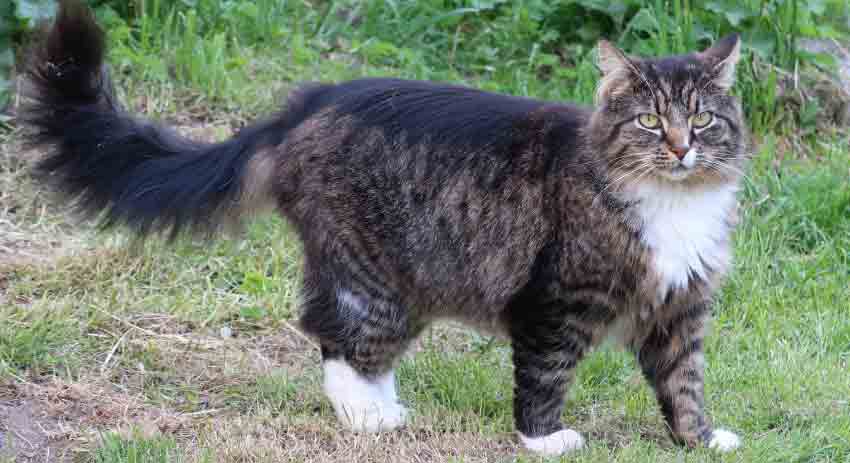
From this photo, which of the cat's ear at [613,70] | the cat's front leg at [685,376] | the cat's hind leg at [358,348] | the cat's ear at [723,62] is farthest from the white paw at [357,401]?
Result: the cat's ear at [723,62]

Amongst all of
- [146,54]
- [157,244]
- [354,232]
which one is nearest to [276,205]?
[354,232]

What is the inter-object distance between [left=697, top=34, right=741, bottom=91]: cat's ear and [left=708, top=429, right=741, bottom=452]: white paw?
127 cm

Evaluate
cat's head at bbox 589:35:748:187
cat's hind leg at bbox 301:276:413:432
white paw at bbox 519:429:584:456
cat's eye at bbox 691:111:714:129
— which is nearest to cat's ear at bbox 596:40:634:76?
cat's head at bbox 589:35:748:187

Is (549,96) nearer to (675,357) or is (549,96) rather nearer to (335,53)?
(335,53)

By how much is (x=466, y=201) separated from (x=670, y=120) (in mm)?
817

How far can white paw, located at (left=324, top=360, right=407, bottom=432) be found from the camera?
4535 mm

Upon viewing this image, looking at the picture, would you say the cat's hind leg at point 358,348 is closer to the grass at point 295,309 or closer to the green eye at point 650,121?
the grass at point 295,309

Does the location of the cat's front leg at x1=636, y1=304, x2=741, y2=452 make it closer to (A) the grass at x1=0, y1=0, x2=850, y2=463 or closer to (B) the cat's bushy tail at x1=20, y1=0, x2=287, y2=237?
(A) the grass at x1=0, y1=0, x2=850, y2=463

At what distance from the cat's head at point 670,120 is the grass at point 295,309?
1.00m

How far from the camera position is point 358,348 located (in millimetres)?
4539

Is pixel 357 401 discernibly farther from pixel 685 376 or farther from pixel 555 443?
pixel 685 376

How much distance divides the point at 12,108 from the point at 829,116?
4504mm

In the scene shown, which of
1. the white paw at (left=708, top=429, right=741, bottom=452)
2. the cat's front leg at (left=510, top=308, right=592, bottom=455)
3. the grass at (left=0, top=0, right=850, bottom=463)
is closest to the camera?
the cat's front leg at (left=510, top=308, right=592, bottom=455)

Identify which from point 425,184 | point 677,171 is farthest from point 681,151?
point 425,184
